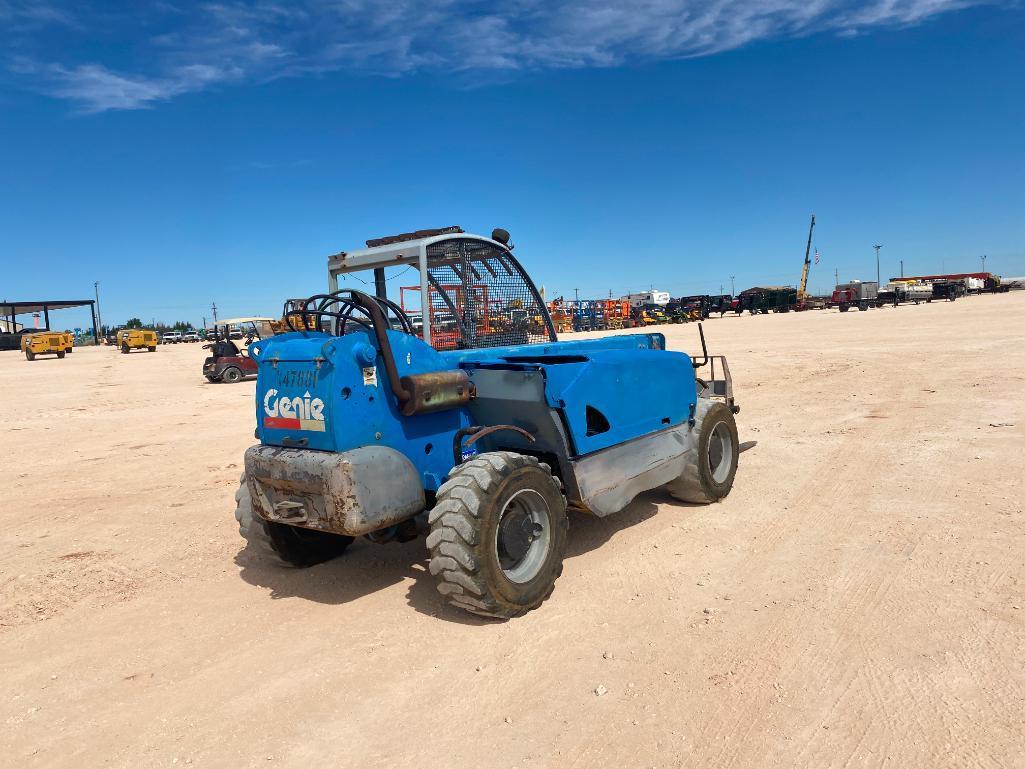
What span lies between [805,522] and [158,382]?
69.2ft

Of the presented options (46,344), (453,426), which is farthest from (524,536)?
(46,344)

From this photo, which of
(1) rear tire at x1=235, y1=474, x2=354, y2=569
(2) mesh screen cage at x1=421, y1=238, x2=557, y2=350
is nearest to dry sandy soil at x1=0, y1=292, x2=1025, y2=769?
(1) rear tire at x1=235, y1=474, x2=354, y2=569

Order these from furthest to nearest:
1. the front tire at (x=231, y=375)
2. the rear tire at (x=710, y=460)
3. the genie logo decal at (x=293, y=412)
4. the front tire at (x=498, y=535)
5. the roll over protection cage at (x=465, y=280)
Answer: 1. the front tire at (x=231, y=375)
2. the rear tire at (x=710, y=460)
3. the roll over protection cage at (x=465, y=280)
4. the genie logo decal at (x=293, y=412)
5. the front tire at (x=498, y=535)

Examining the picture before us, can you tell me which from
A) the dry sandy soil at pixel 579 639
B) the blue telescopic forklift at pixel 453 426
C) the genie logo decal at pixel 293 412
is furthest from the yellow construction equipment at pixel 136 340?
the genie logo decal at pixel 293 412

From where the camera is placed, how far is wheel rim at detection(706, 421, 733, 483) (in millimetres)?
6289

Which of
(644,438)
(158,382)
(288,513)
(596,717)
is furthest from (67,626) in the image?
(158,382)

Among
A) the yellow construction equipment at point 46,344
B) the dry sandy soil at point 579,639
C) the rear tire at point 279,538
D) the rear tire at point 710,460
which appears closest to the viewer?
the dry sandy soil at point 579,639

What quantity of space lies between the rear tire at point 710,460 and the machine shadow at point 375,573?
21.1 inches

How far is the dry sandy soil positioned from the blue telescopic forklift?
0.43 meters

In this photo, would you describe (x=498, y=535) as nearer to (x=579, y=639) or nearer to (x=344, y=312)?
(x=579, y=639)

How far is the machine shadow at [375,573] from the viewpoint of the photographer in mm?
4305

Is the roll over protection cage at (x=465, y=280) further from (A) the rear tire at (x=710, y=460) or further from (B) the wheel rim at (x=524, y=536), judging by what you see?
(A) the rear tire at (x=710, y=460)

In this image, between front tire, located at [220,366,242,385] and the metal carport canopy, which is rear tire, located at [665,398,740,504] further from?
the metal carport canopy

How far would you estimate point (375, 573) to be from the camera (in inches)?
188
